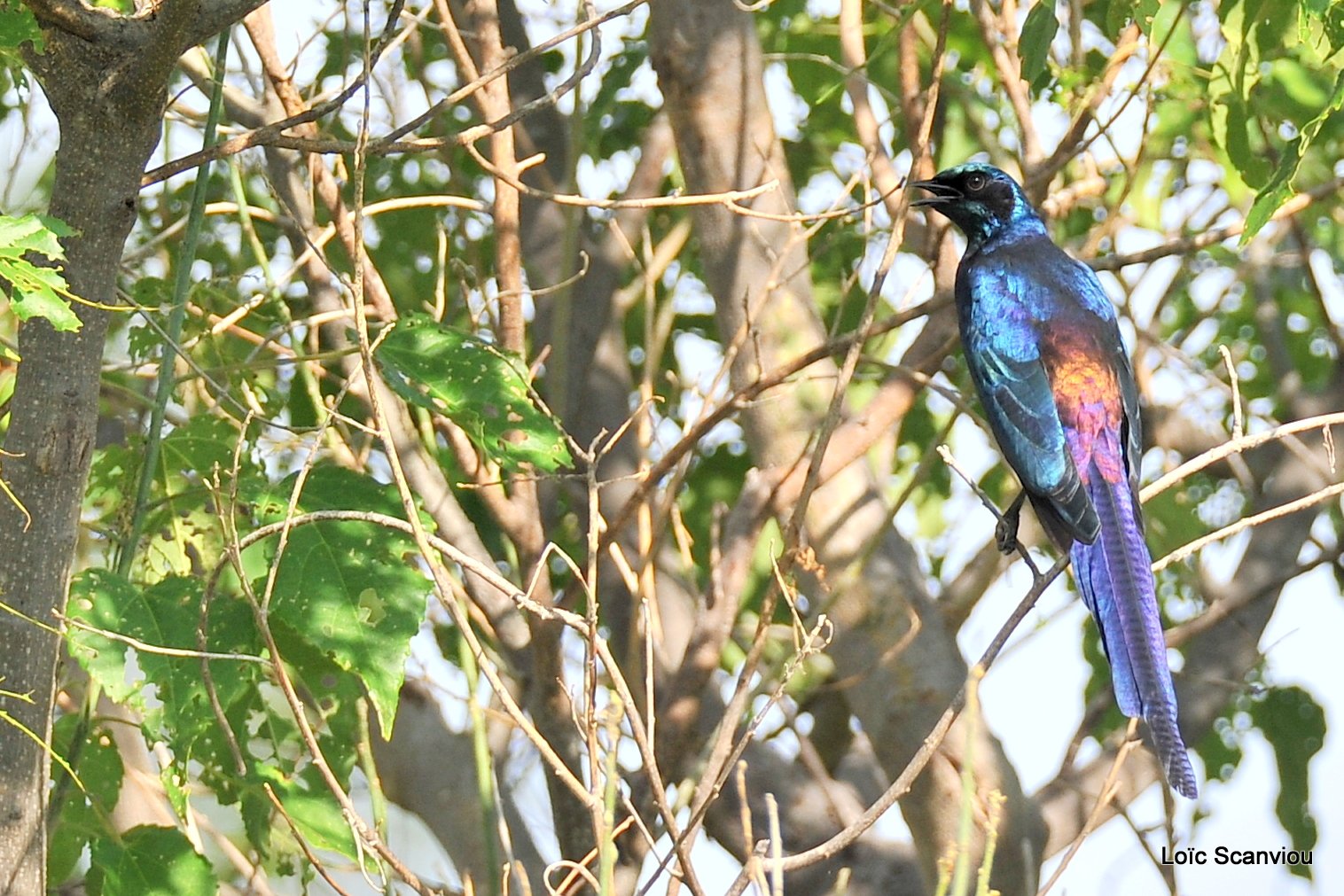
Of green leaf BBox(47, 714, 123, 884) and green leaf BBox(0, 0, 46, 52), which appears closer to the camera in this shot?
green leaf BBox(0, 0, 46, 52)

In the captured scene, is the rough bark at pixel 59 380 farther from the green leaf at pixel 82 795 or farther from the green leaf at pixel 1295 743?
the green leaf at pixel 1295 743

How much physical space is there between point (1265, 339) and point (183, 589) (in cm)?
331

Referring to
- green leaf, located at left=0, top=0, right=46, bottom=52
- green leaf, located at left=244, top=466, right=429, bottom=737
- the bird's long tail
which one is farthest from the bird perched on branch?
green leaf, located at left=0, top=0, right=46, bottom=52

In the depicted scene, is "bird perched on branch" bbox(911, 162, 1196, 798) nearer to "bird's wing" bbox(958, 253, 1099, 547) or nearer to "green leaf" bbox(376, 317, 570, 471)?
"bird's wing" bbox(958, 253, 1099, 547)

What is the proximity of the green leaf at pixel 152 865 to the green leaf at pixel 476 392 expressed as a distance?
776mm

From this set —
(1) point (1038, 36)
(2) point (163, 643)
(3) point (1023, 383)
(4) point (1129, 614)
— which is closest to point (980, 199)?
(3) point (1023, 383)

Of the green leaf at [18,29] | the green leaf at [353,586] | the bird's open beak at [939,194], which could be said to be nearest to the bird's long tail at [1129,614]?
the bird's open beak at [939,194]

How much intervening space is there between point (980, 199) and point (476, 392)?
5.88ft

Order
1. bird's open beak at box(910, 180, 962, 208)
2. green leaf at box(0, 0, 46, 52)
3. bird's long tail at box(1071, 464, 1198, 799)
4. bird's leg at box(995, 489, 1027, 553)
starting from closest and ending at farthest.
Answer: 1. green leaf at box(0, 0, 46, 52)
2. bird's long tail at box(1071, 464, 1198, 799)
3. bird's leg at box(995, 489, 1027, 553)
4. bird's open beak at box(910, 180, 962, 208)

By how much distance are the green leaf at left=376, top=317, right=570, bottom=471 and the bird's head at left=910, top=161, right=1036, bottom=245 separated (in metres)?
1.54

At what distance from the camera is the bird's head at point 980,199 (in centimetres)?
380

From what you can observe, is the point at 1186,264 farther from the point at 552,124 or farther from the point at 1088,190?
the point at 552,124

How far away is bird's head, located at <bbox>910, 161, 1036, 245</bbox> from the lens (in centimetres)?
380

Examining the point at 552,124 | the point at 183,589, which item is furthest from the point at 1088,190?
the point at 183,589
